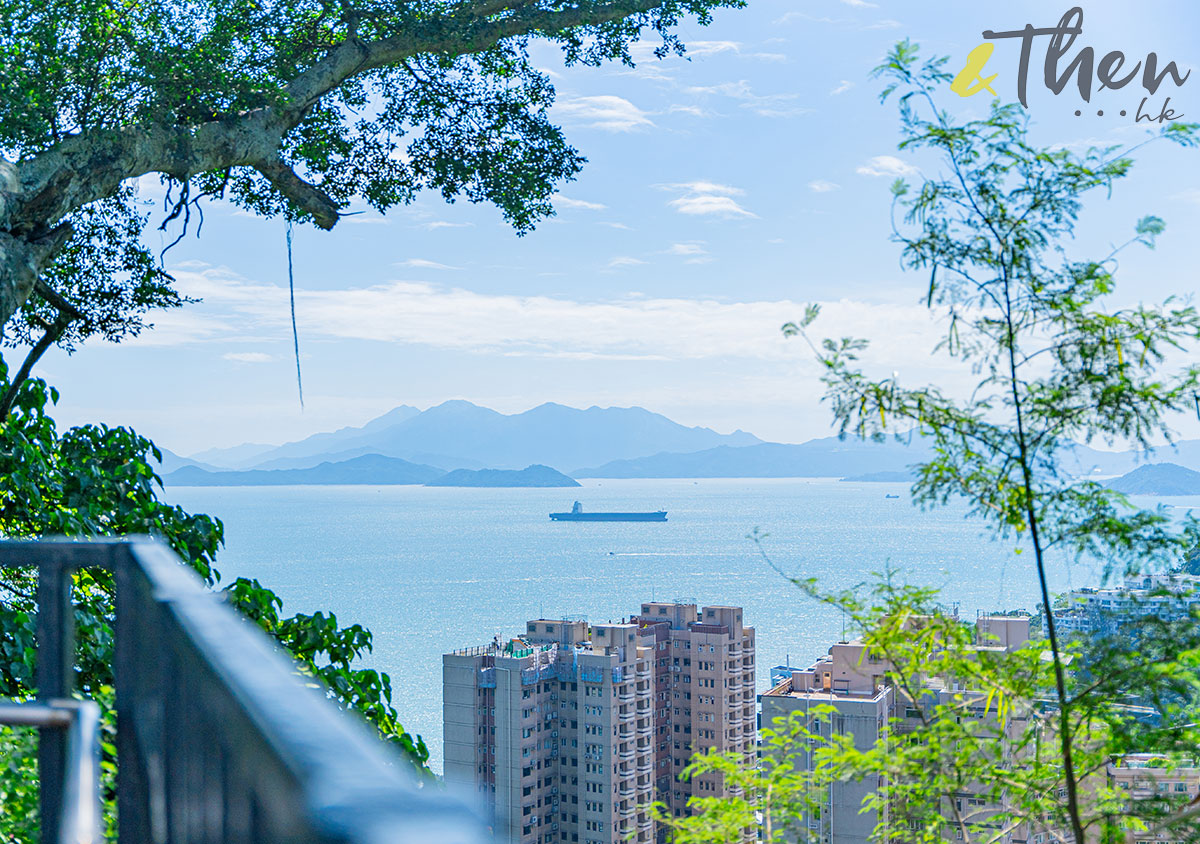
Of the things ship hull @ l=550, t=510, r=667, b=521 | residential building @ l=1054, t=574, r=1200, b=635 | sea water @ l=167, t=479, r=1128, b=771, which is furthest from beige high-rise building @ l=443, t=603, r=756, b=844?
ship hull @ l=550, t=510, r=667, b=521

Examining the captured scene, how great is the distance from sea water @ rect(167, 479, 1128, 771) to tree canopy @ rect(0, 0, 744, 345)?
242 cm

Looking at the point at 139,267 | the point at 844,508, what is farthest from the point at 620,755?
the point at 844,508

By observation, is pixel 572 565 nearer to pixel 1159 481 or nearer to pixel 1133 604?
pixel 1159 481

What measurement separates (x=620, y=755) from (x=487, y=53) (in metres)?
7.13

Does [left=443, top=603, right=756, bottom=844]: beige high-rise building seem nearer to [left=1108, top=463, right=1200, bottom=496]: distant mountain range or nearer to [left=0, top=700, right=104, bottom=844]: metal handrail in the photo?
[left=1108, top=463, right=1200, bottom=496]: distant mountain range

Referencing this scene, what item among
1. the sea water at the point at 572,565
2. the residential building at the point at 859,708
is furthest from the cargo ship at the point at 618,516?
the residential building at the point at 859,708

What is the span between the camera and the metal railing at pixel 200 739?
267 millimetres

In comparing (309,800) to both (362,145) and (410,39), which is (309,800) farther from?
(362,145)

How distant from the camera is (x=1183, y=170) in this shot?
7402 mm

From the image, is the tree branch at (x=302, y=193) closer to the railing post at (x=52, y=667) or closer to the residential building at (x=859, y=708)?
the residential building at (x=859, y=708)

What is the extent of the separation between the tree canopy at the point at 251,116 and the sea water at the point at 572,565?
242 centimetres

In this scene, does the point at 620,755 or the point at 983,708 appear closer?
the point at 983,708

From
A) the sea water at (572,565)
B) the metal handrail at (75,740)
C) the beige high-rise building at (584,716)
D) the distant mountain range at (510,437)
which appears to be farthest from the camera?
the distant mountain range at (510,437)

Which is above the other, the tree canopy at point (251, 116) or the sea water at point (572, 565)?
the tree canopy at point (251, 116)
